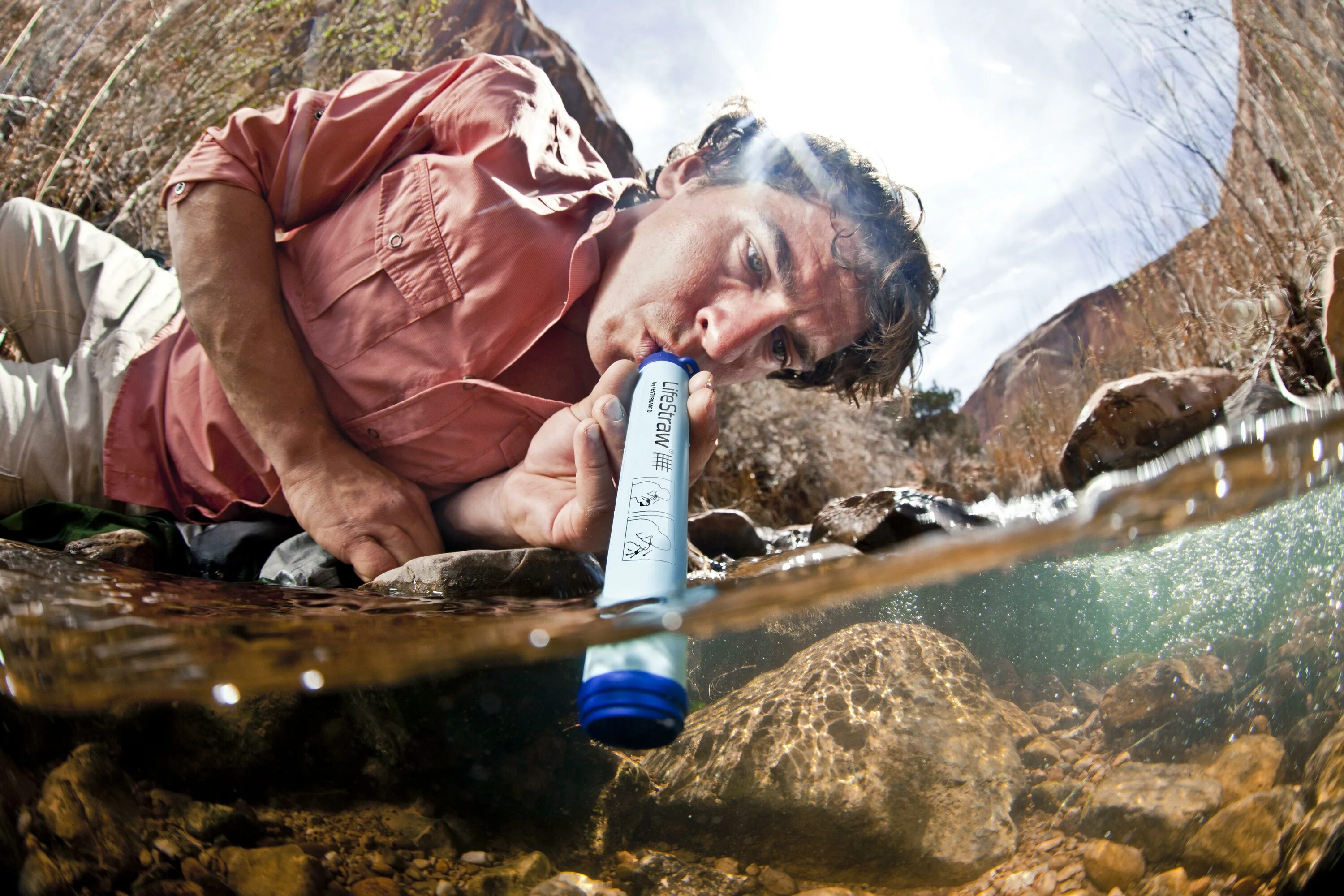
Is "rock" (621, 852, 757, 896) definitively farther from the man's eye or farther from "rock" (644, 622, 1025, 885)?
the man's eye

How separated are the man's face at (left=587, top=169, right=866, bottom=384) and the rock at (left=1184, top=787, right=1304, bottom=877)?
307mm

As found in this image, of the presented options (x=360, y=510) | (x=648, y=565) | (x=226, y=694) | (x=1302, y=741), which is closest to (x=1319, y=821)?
(x=1302, y=741)

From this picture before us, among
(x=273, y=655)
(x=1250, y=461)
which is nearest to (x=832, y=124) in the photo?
(x=1250, y=461)

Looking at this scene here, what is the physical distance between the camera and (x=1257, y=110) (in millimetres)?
503

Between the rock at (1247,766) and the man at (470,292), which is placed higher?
the man at (470,292)

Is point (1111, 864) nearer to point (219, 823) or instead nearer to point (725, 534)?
point (219, 823)

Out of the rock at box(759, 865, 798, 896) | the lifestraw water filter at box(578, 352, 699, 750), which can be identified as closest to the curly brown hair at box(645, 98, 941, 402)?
the lifestraw water filter at box(578, 352, 699, 750)

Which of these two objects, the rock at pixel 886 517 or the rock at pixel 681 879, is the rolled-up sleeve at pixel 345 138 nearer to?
the rock at pixel 886 517

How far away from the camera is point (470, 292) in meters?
0.48

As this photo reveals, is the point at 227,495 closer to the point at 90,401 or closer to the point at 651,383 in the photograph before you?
the point at 90,401

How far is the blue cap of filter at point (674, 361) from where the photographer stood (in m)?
0.42

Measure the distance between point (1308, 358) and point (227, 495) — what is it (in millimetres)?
693

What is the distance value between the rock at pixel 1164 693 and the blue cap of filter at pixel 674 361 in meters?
0.26

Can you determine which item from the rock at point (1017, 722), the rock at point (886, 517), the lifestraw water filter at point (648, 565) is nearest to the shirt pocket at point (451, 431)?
the lifestraw water filter at point (648, 565)
